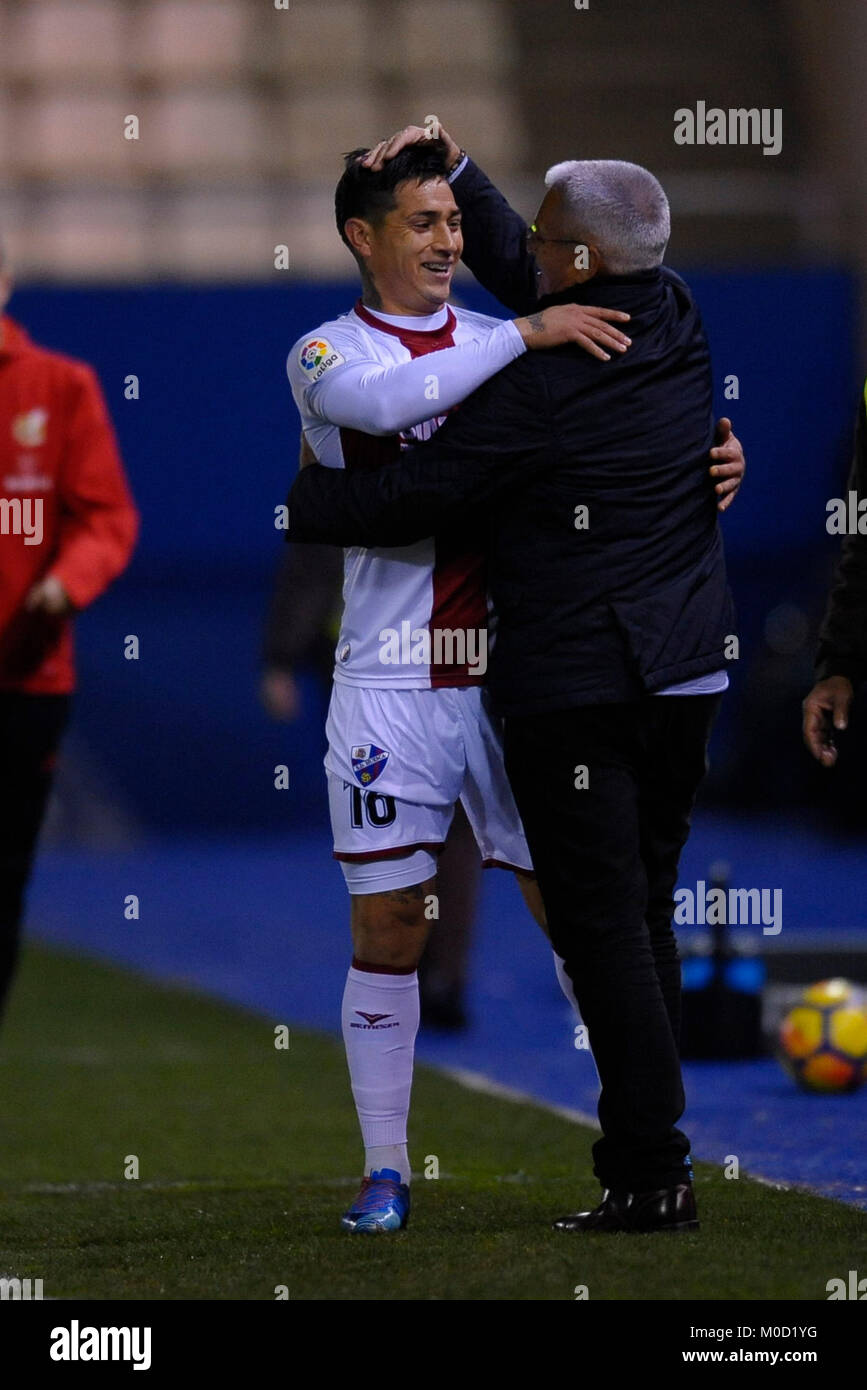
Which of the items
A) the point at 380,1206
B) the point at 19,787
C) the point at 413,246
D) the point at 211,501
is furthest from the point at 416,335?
the point at 211,501

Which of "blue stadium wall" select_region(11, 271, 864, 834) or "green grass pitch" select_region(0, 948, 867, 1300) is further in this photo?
"blue stadium wall" select_region(11, 271, 864, 834)

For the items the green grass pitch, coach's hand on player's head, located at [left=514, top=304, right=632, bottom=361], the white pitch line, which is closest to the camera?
the green grass pitch

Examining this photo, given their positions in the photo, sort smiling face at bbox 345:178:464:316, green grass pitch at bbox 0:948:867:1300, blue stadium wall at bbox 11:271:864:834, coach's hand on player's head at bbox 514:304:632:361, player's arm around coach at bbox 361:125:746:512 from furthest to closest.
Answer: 1. blue stadium wall at bbox 11:271:864:834
2. player's arm around coach at bbox 361:125:746:512
3. smiling face at bbox 345:178:464:316
4. coach's hand on player's head at bbox 514:304:632:361
5. green grass pitch at bbox 0:948:867:1300

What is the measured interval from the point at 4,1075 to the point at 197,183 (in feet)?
38.1

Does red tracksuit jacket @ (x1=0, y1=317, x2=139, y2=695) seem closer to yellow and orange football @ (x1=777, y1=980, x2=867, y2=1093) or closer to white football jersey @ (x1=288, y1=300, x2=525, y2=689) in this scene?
white football jersey @ (x1=288, y1=300, x2=525, y2=689)

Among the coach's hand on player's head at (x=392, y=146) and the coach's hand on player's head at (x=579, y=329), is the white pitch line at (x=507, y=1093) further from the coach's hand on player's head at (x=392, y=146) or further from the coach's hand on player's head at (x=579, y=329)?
the coach's hand on player's head at (x=392, y=146)

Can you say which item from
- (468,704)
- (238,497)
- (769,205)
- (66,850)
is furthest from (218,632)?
(468,704)

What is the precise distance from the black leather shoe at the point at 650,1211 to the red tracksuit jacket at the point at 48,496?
7.46ft

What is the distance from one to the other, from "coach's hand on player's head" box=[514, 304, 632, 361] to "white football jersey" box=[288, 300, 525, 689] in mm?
160

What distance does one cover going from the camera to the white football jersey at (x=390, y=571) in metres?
3.92

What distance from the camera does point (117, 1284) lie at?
11.5ft

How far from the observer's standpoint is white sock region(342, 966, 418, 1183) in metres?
3.94

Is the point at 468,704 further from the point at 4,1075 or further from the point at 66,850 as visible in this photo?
the point at 66,850

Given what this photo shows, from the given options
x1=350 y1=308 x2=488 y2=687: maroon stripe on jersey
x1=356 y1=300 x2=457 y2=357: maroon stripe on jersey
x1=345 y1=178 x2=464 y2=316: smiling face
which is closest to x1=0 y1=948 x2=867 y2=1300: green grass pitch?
x1=350 y1=308 x2=488 y2=687: maroon stripe on jersey
